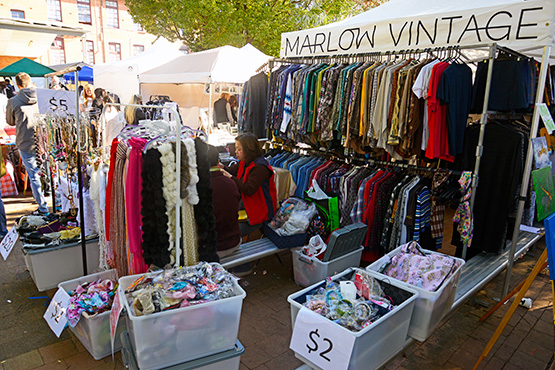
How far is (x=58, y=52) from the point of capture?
2292 centimetres

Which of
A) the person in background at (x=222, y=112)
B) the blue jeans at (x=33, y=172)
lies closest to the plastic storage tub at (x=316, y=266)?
the blue jeans at (x=33, y=172)

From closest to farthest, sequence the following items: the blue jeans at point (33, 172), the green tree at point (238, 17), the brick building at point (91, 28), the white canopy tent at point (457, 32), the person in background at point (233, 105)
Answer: the white canopy tent at point (457, 32)
the blue jeans at point (33, 172)
the person in background at point (233, 105)
the green tree at point (238, 17)
the brick building at point (91, 28)

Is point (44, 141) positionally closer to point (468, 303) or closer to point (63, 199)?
point (63, 199)

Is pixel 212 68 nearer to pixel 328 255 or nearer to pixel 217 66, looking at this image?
pixel 217 66

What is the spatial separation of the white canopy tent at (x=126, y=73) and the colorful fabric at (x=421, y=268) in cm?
1023

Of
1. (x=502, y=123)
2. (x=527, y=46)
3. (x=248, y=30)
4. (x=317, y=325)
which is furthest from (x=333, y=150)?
(x=248, y=30)

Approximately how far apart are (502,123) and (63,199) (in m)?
4.93

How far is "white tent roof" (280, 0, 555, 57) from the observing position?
3146mm

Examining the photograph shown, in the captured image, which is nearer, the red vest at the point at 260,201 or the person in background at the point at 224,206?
the person in background at the point at 224,206

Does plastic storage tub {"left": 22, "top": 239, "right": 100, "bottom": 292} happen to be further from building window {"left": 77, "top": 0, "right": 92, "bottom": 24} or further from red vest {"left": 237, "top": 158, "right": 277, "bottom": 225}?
building window {"left": 77, "top": 0, "right": 92, "bottom": 24}

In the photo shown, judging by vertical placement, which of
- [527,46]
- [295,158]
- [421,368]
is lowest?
[421,368]

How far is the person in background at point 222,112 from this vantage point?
11656mm

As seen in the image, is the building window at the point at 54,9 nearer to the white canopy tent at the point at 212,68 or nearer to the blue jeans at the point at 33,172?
the white canopy tent at the point at 212,68

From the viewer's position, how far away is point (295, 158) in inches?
202
